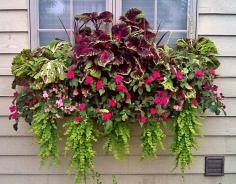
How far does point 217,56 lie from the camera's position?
2.44 metres

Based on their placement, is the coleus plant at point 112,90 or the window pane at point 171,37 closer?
the coleus plant at point 112,90

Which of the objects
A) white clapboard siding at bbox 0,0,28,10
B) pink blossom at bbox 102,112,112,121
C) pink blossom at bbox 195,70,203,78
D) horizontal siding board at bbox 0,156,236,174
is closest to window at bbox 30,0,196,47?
white clapboard siding at bbox 0,0,28,10

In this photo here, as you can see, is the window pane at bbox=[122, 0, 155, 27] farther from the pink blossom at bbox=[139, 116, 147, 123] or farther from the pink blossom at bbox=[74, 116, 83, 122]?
the pink blossom at bbox=[74, 116, 83, 122]

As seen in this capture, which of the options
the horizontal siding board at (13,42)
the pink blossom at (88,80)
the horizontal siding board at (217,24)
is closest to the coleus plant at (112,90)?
the pink blossom at (88,80)

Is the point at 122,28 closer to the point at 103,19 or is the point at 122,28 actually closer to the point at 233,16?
the point at 103,19

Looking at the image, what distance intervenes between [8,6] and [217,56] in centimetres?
156

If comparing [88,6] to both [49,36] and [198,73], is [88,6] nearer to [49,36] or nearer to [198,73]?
Answer: [49,36]

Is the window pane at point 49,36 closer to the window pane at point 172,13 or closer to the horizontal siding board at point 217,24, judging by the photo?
the window pane at point 172,13

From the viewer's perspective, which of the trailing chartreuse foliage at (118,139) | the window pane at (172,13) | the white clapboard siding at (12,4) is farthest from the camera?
the window pane at (172,13)

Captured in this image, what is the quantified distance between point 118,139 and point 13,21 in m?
1.14

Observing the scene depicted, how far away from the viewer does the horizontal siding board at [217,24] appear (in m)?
2.41

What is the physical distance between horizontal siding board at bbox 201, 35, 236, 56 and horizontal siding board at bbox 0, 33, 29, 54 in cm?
139

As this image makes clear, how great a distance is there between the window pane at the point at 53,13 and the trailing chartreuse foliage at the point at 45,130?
2.14 ft

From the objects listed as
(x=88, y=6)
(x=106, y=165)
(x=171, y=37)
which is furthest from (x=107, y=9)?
(x=106, y=165)
